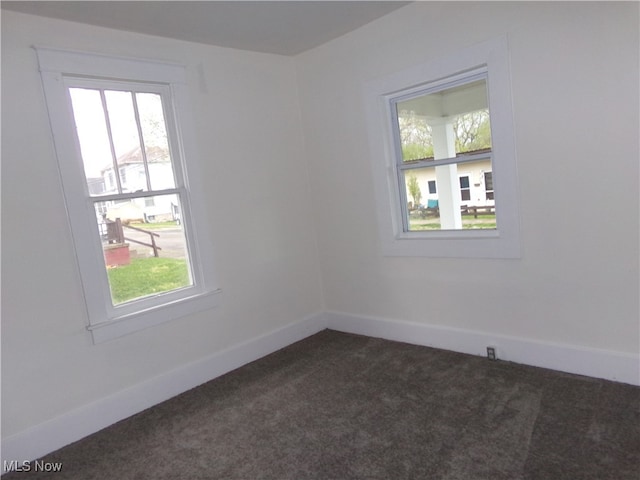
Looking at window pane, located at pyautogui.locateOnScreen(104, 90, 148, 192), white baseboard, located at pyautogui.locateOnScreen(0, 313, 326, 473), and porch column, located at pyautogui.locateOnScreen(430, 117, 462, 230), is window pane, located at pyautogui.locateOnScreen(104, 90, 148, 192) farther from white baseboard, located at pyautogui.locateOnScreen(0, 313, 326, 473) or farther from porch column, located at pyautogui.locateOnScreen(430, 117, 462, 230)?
porch column, located at pyautogui.locateOnScreen(430, 117, 462, 230)

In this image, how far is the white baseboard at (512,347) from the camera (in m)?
2.53

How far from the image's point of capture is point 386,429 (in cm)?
236

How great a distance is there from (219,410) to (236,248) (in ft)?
4.05

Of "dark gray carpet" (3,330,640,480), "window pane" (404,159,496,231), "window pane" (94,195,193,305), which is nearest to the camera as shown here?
"dark gray carpet" (3,330,640,480)

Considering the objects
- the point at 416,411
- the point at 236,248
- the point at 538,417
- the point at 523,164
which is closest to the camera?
the point at 538,417

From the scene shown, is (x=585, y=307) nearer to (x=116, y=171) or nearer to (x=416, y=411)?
(x=416, y=411)

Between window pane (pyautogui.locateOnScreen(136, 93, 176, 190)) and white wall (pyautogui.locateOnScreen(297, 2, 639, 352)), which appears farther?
window pane (pyautogui.locateOnScreen(136, 93, 176, 190))

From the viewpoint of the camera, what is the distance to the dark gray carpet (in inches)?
79.3

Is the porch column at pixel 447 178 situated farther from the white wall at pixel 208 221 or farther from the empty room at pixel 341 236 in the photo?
the white wall at pixel 208 221

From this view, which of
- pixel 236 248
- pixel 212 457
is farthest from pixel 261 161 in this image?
pixel 212 457

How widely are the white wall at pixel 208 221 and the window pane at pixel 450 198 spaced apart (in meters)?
1.07

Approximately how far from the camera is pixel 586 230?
2.52m

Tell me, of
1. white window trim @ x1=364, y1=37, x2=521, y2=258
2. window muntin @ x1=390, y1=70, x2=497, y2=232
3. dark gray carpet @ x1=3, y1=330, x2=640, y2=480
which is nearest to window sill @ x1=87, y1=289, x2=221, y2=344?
dark gray carpet @ x1=3, y1=330, x2=640, y2=480

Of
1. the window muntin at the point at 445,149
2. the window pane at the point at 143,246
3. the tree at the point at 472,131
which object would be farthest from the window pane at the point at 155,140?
the tree at the point at 472,131
